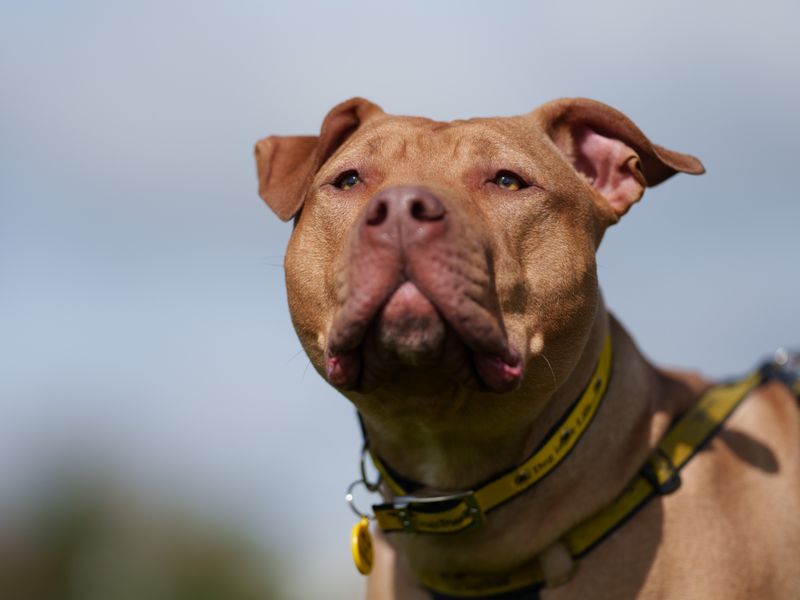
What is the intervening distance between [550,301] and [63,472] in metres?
25.6

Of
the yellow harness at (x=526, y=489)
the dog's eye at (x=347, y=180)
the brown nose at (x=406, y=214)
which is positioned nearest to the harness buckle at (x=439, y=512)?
the yellow harness at (x=526, y=489)

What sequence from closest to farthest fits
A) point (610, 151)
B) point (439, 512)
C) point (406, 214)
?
1. point (406, 214)
2. point (439, 512)
3. point (610, 151)

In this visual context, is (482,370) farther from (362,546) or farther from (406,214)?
(362,546)

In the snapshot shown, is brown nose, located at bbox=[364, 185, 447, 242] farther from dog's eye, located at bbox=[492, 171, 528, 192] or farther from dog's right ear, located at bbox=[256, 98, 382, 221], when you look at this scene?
dog's right ear, located at bbox=[256, 98, 382, 221]

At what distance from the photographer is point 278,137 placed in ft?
19.0

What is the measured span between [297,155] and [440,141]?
3.11 feet

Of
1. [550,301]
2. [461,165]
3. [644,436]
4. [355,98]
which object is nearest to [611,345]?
[644,436]

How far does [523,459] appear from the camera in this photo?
4.96m

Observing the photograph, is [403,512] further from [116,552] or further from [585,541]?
[116,552]

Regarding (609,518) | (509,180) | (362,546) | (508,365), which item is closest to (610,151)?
(509,180)

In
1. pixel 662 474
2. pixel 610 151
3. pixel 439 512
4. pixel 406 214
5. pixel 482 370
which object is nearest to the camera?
pixel 406 214

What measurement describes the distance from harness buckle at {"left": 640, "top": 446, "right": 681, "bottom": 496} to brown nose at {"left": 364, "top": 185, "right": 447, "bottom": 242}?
5.73 ft

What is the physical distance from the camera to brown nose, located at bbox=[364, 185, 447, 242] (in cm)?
416

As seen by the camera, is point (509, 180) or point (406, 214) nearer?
point (406, 214)
